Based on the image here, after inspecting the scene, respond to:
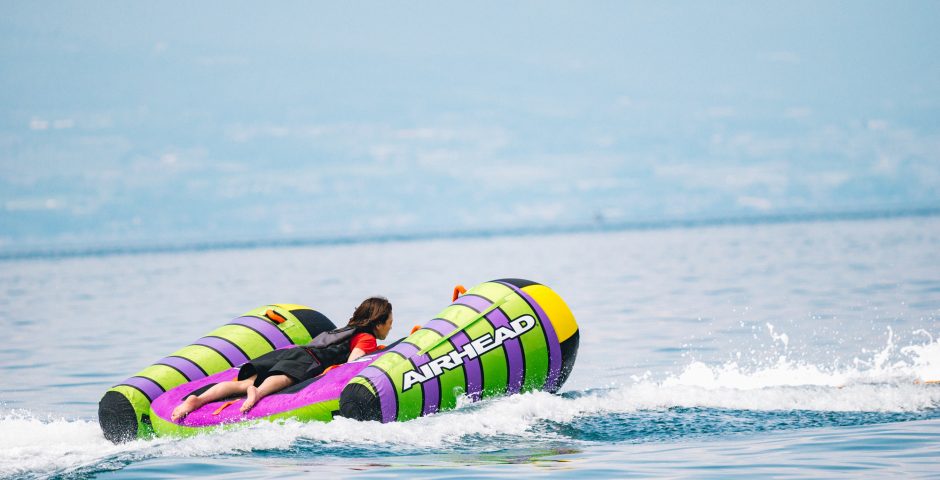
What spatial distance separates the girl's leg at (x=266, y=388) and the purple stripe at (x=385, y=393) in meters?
0.80

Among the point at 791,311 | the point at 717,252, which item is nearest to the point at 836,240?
the point at 717,252

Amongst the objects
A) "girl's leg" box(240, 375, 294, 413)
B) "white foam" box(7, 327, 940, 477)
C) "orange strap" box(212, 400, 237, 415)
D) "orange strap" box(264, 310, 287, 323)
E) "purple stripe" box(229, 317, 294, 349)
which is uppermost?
"orange strap" box(264, 310, 287, 323)

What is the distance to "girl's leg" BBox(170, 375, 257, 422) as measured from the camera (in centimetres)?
1090

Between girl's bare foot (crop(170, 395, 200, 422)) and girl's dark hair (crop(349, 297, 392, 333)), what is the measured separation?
5.51ft

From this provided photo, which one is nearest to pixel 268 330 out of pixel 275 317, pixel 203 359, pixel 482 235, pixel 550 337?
pixel 275 317

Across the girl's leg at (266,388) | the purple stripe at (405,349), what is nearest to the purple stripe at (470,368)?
the purple stripe at (405,349)

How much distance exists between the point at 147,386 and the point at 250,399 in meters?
1.24

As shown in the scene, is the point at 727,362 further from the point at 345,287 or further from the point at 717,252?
the point at 717,252

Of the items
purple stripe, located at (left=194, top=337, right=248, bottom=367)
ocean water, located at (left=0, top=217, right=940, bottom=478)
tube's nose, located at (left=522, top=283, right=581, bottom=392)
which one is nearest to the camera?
ocean water, located at (left=0, top=217, right=940, bottom=478)

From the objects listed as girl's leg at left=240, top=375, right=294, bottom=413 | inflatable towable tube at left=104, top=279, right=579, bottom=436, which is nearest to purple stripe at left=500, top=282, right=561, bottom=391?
inflatable towable tube at left=104, top=279, right=579, bottom=436

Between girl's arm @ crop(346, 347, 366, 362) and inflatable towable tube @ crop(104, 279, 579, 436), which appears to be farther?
girl's arm @ crop(346, 347, 366, 362)

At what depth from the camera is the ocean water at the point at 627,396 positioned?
972 centimetres

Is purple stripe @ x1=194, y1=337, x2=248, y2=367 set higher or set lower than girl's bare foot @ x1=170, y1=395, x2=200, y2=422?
higher

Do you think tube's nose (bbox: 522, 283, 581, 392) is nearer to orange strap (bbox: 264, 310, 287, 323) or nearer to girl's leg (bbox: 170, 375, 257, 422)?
orange strap (bbox: 264, 310, 287, 323)
